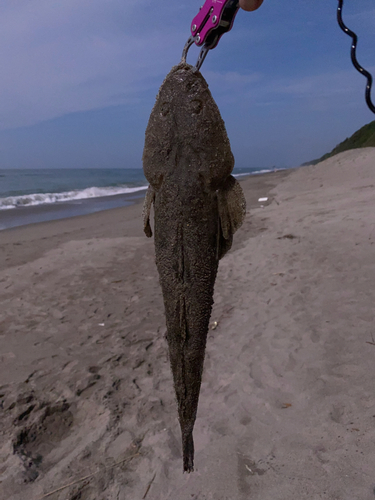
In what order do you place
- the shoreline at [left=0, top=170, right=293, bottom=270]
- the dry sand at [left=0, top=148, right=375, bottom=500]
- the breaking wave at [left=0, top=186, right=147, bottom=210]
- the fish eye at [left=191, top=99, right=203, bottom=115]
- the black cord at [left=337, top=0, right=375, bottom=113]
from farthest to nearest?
the breaking wave at [left=0, top=186, right=147, bottom=210] < the shoreline at [left=0, top=170, right=293, bottom=270] < the dry sand at [left=0, top=148, right=375, bottom=500] < the fish eye at [left=191, top=99, right=203, bottom=115] < the black cord at [left=337, top=0, right=375, bottom=113]

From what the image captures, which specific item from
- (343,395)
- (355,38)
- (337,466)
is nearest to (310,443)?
(337,466)

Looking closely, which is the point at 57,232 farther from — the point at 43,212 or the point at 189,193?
the point at 189,193

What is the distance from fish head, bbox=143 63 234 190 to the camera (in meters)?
1.77

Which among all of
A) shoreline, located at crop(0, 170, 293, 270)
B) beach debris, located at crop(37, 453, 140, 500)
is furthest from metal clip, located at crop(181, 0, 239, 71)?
shoreline, located at crop(0, 170, 293, 270)

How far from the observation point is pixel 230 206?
1.86 metres

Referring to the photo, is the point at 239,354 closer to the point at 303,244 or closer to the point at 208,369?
Result: the point at 208,369

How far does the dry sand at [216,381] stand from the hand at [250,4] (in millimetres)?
2904

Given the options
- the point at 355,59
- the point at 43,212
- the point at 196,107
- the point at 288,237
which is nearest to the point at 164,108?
the point at 196,107

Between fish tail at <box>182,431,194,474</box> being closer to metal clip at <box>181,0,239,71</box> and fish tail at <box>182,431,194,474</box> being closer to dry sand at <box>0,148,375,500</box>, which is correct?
dry sand at <box>0,148,375,500</box>

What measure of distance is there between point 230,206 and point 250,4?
3.04ft

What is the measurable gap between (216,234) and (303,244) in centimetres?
525

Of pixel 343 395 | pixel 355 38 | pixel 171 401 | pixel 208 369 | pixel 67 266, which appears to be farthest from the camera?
pixel 67 266

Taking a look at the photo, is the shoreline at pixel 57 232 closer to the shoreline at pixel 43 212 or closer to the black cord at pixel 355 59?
the shoreline at pixel 43 212

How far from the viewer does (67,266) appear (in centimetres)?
769
